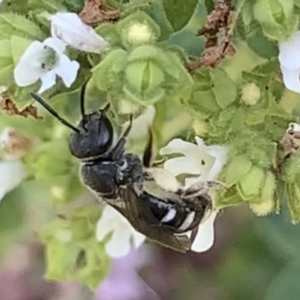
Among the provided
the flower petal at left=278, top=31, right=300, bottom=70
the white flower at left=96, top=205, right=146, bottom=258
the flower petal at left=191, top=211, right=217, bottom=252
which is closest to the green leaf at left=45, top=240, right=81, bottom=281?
the white flower at left=96, top=205, right=146, bottom=258

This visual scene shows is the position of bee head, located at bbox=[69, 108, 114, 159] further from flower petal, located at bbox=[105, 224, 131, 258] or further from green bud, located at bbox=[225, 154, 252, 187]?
flower petal, located at bbox=[105, 224, 131, 258]

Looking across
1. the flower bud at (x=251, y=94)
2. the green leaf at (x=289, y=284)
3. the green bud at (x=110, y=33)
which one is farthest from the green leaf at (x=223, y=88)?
the green leaf at (x=289, y=284)

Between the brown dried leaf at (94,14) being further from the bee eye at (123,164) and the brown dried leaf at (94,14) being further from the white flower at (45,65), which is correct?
the bee eye at (123,164)

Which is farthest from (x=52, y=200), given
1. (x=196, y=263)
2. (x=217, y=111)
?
(x=196, y=263)

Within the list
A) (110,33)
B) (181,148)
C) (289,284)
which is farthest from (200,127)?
(289,284)

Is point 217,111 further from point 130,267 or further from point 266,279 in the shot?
point 130,267

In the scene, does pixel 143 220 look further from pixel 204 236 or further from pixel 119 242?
pixel 119 242

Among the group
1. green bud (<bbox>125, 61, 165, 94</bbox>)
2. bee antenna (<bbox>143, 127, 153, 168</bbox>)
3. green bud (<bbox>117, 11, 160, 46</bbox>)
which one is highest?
green bud (<bbox>117, 11, 160, 46</bbox>)
